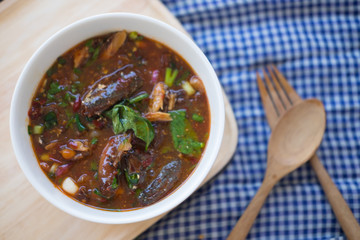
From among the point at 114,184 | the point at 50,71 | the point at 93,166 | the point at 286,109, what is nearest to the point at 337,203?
the point at 286,109

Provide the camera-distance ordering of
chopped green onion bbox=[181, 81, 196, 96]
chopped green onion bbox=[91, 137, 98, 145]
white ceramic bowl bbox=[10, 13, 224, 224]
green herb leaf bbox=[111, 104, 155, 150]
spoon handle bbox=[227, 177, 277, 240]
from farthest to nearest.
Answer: spoon handle bbox=[227, 177, 277, 240]
chopped green onion bbox=[181, 81, 196, 96]
chopped green onion bbox=[91, 137, 98, 145]
green herb leaf bbox=[111, 104, 155, 150]
white ceramic bowl bbox=[10, 13, 224, 224]

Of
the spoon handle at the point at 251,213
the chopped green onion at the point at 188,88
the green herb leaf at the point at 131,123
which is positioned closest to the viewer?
the green herb leaf at the point at 131,123

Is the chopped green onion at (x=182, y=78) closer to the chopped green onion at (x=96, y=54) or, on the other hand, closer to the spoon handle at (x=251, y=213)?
the chopped green onion at (x=96, y=54)

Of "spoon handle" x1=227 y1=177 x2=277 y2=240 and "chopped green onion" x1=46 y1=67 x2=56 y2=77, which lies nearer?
"chopped green onion" x1=46 y1=67 x2=56 y2=77

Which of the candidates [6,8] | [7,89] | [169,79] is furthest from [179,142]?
[6,8]

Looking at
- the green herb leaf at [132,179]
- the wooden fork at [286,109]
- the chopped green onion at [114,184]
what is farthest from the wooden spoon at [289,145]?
the chopped green onion at [114,184]

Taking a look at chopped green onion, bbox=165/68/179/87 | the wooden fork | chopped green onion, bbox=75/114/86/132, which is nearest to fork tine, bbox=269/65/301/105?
the wooden fork

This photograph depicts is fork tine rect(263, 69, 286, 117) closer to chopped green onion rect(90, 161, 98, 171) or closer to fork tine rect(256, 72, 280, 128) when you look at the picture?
fork tine rect(256, 72, 280, 128)
